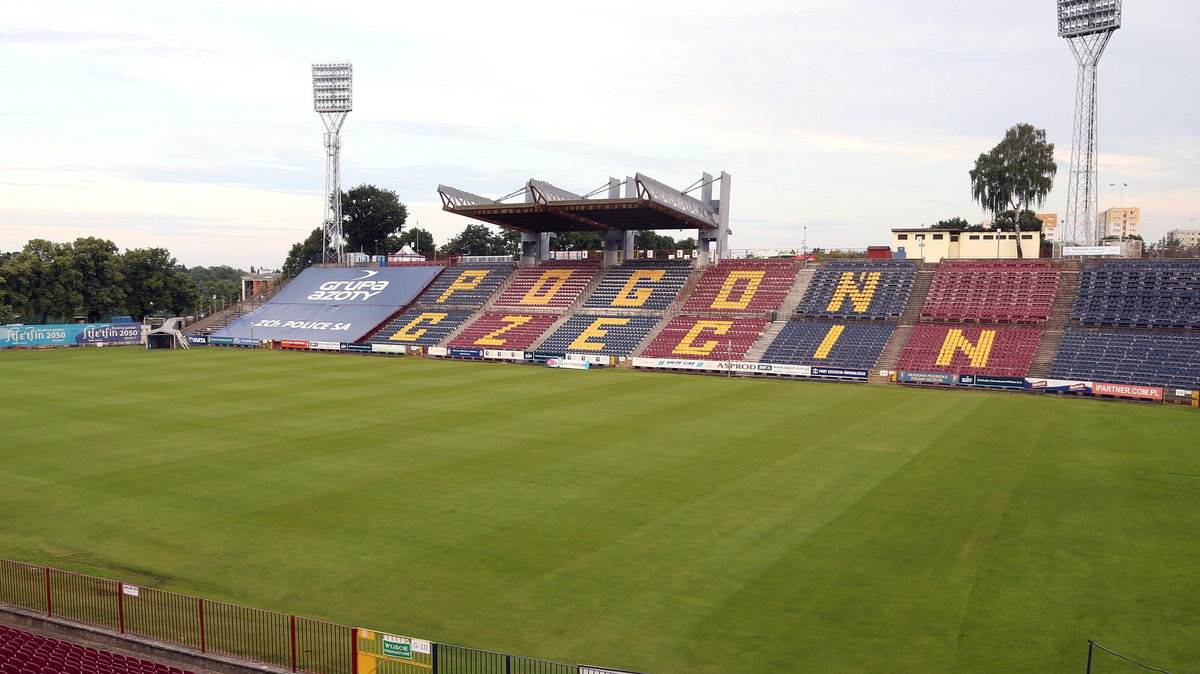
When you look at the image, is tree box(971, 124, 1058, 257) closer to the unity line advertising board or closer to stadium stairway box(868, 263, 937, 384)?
stadium stairway box(868, 263, 937, 384)

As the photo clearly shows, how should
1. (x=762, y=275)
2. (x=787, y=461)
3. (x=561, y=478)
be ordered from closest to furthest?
(x=561, y=478)
(x=787, y=461)
(x=762, y=275)

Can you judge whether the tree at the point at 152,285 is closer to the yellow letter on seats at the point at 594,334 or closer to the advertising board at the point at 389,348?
the advertising board at the point at 389,348

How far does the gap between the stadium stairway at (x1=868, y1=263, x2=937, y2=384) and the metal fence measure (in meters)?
47.5

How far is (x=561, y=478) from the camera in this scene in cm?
2694

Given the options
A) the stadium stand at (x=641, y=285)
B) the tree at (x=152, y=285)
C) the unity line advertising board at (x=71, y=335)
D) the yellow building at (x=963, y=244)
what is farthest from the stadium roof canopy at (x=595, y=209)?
the tree at (x=152, y=285)

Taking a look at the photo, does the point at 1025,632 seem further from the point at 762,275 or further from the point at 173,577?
the point at 762,275

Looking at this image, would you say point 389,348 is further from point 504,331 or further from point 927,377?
point 927,377

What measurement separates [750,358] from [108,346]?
67.8m

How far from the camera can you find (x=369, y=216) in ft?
409

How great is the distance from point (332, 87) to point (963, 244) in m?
71.3

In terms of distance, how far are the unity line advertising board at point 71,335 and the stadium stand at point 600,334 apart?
48496mm

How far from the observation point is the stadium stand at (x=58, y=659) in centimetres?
1215

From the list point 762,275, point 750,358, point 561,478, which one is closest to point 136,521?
point 561,478

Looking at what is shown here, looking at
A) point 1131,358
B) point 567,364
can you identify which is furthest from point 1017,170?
point 567,364
